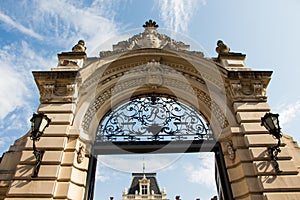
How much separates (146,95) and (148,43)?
2.55 meters

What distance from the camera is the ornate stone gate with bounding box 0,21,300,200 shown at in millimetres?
6254

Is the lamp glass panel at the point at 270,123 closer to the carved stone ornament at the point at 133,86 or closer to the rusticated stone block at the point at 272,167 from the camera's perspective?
the rusticated stone block at the point at 272,167

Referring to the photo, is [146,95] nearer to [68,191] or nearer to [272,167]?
[68,191]

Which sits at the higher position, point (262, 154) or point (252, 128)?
point (252, 128)

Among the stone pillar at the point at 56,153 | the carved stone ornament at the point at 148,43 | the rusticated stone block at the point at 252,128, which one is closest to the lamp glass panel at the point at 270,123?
the rusticated stone block at the point at 252,128

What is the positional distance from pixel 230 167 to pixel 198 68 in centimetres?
408

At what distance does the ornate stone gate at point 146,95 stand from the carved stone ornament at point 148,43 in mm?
46

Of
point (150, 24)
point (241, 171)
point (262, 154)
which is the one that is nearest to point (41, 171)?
point (241, 171)

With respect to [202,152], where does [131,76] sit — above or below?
above

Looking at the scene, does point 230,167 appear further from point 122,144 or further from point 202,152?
point 122,144

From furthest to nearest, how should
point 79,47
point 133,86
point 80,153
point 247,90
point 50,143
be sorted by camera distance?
point 79,47
point 133,86
point 247,90
point 80,153
point 50,143

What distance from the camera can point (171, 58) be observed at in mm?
9859

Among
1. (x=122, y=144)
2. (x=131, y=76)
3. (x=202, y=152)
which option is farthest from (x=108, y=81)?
(x=202, y=152)

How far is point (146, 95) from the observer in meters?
9.63
